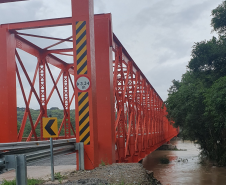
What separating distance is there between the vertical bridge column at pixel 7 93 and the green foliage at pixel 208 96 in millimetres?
Result: 9308

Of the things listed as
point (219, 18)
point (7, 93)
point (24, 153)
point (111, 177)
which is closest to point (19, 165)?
point (24, 153)

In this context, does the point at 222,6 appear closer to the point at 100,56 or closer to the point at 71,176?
the point at 100,56

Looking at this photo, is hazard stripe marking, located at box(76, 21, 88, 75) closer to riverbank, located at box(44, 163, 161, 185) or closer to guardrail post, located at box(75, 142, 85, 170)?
guardrail post, located at box(75, 142, 85, 170)

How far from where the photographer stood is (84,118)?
8.12m

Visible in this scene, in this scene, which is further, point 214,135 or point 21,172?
point 214,135

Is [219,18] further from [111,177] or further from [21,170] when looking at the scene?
[21,170]

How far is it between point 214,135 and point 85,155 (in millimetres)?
18239

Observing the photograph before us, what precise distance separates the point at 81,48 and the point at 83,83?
93 centimetres

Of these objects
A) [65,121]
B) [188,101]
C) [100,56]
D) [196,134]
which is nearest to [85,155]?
[100,56]

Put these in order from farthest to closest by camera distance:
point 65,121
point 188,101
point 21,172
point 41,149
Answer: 1. point 188,101
2. point 65,121
3. point 41,149
4. point 21,172

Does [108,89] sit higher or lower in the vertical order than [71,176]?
higher

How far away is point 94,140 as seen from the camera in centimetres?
814

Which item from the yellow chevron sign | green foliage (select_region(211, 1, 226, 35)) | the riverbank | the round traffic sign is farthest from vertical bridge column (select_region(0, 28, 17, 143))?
green foliage (select_region(211, 1, 226, 35))

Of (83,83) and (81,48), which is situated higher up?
(81,48)
